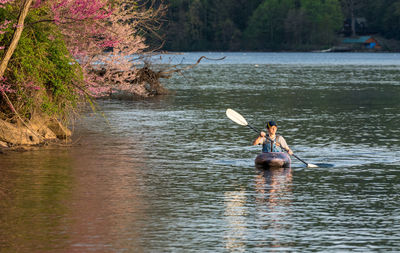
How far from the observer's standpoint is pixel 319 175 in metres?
20.1

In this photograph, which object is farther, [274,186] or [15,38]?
[15,38]

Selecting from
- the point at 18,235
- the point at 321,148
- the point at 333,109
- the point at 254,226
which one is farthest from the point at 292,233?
the point at 333,109

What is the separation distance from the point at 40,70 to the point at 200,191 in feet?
28.1

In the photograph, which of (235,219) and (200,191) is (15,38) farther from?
(235,219)

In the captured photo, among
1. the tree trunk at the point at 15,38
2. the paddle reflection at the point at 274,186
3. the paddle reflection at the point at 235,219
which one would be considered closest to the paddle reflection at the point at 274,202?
the paddle reflection at the point at 274,186

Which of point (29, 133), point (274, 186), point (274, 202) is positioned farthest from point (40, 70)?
point (274, 202)

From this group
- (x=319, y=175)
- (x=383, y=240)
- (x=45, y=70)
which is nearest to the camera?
(x=383, y=240)

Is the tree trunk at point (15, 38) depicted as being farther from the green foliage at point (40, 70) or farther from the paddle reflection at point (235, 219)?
the paddle reflection at point (235, 219)

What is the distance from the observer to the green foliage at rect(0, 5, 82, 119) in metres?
23.8

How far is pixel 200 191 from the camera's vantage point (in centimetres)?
1770

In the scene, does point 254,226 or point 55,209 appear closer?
point 254,226

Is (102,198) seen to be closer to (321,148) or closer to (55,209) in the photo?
(55,209)

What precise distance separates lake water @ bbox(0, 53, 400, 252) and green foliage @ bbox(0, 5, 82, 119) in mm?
1401

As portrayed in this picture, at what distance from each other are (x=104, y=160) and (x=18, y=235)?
29.6 ft
